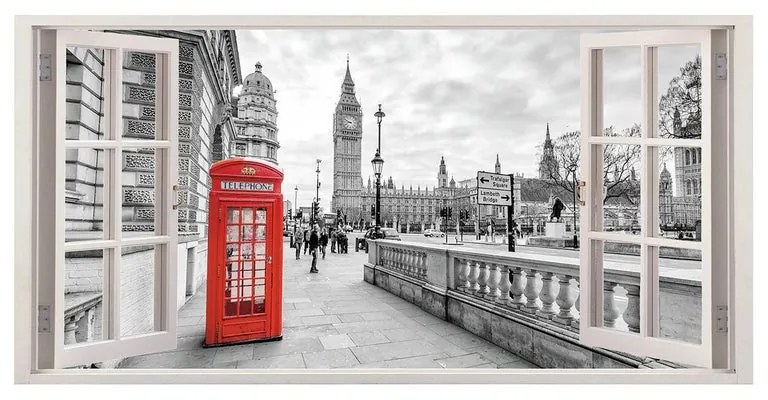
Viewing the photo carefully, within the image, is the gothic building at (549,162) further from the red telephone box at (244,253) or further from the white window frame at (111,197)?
the white window frame at (111,197)

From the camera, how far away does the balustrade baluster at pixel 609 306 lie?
321 cm

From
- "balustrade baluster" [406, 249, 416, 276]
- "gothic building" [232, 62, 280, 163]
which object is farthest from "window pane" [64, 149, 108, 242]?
"gothic building" [232, 62, 280, 163]

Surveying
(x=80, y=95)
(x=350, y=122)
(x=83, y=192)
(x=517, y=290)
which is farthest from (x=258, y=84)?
(x=517, y=290)

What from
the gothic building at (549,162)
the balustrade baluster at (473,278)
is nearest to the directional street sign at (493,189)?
A: the balustrade baluster at (473,278)

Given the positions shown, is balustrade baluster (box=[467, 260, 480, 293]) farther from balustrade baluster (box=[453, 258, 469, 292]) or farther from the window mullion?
the window mullion

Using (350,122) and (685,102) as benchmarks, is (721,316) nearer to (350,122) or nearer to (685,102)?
(685,102)

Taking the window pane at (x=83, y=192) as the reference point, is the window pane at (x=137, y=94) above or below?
above

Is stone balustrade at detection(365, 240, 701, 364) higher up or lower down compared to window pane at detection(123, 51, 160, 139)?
lower down

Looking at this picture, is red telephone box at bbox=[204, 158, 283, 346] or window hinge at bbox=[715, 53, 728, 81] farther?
red telephone box at bbox=[204, 158, 283, 346]

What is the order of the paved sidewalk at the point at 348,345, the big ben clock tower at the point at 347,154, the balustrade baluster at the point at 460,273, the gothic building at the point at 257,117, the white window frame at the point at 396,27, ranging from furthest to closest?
the big ben clock tower at the point at 347,154
the gothic building at the point at 257,117
the balustrade baluster at the point at 460,273
the paved sidewalk at the point at 348,345
the white window frame at the point at 396,27

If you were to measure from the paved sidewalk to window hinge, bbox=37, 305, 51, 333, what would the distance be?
1265 mm

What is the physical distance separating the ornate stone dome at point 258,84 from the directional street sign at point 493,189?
5767 cm

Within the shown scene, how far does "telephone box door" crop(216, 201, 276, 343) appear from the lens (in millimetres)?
4586

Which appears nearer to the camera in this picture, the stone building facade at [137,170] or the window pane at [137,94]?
the stone building facade at [137,170]
